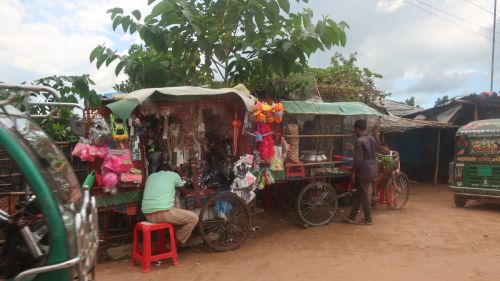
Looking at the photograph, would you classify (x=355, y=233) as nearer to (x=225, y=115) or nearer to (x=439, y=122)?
(x=225, y=115)

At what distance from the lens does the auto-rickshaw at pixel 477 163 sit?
9.27m

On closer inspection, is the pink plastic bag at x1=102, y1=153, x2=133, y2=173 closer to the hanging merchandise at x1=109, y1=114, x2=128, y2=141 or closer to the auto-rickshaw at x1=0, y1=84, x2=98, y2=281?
the hanging merchandise at x1=109, y1=114, x2=128, y2=141

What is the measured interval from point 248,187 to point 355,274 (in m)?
2.12

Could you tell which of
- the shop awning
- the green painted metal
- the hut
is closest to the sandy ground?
the shop awning

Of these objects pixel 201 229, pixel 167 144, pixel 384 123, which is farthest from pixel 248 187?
pixel 384 123

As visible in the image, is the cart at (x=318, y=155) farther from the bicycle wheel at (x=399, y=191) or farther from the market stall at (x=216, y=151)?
the bicycle wheel at (x=399, y=191)

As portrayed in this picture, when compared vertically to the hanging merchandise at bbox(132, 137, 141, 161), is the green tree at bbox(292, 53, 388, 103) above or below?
above

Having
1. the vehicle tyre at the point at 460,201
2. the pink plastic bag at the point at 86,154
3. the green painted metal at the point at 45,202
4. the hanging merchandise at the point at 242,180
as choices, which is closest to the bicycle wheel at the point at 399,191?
the vehicle tyre at the point at 460,201

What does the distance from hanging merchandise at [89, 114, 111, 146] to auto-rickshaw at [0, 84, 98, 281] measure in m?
2.13

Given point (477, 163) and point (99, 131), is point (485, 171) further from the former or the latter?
point (99, 131)

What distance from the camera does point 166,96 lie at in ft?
19.1

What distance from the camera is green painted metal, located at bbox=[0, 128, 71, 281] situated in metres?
2.51

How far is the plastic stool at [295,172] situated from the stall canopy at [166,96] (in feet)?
5.01

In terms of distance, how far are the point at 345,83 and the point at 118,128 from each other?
24.5ft
